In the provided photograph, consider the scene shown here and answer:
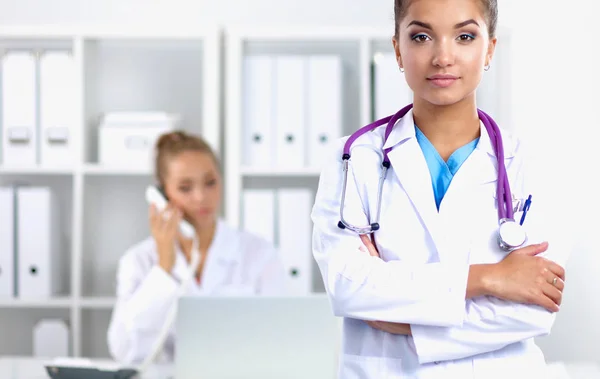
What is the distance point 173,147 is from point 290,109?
0.56 m

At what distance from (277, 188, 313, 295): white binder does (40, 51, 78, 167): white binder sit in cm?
93

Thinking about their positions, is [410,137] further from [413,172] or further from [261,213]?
[261,213]

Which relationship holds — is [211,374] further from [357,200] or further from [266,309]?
[357,200]

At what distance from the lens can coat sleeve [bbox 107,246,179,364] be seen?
8.86 feet

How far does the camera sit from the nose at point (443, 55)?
44.9 inches

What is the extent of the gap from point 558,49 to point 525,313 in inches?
104

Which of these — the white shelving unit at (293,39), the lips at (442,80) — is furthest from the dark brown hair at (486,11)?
the white shelving unit at (293,39)

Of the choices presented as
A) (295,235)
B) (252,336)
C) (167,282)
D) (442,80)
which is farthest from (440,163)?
(295,235)

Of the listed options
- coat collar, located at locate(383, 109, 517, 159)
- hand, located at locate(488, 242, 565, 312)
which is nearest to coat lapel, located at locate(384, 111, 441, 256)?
coat collar, located at locate(383, 109, 517, 159)

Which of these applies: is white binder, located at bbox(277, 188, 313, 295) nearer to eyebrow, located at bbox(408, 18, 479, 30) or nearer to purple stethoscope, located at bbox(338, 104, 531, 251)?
purple stethoscope, located at bbox(338, 104, 531, 251)

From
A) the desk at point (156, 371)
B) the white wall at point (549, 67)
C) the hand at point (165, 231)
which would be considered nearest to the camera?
the desk at point (156, 371)

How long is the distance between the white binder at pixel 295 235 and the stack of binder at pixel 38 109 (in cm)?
93

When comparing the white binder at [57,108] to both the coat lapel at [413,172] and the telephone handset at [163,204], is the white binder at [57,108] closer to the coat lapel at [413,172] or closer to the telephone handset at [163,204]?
the telephone handset at [163,204]

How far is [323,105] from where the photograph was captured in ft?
11.2
